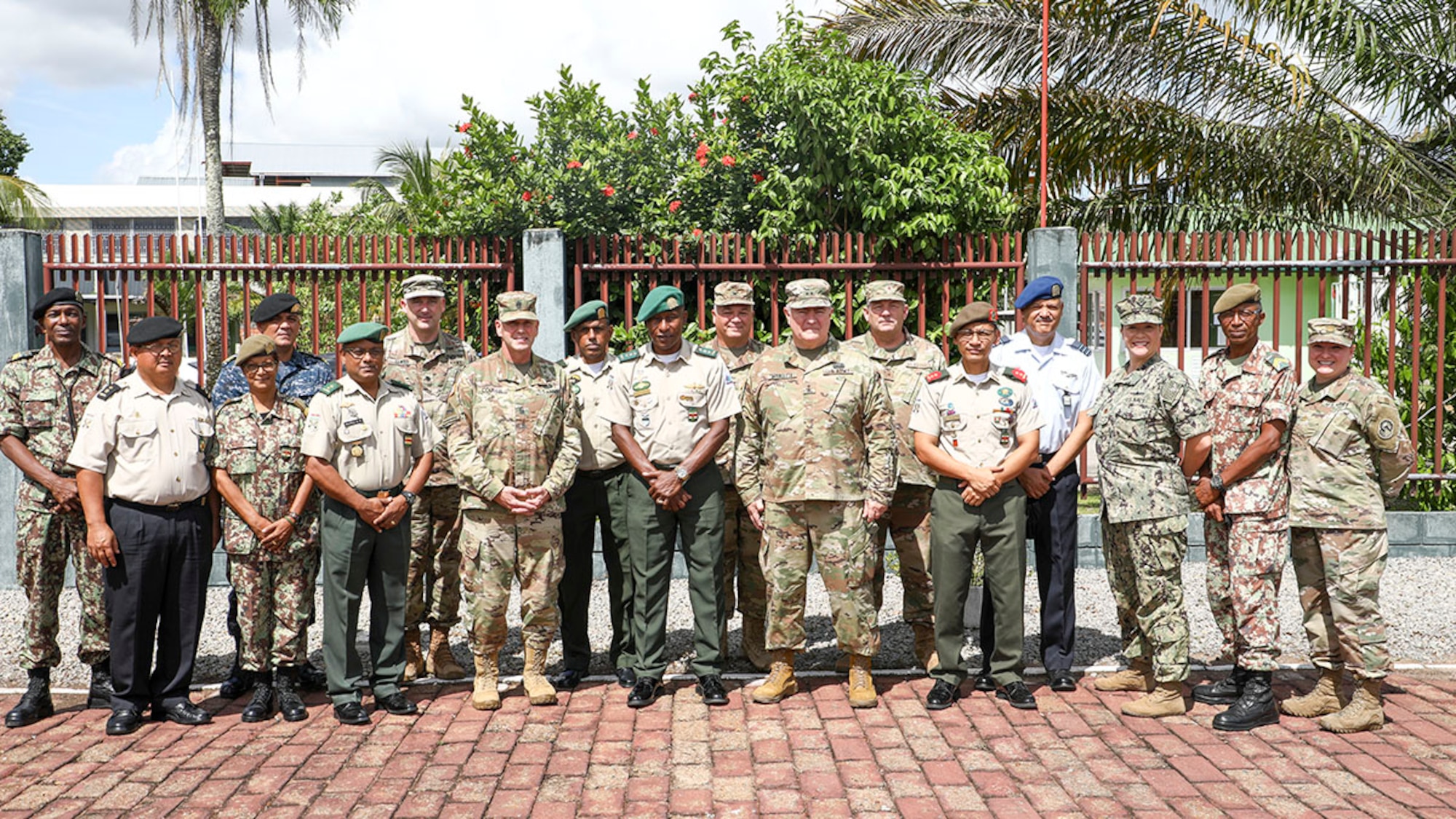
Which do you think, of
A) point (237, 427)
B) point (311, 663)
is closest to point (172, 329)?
point (237, 427)

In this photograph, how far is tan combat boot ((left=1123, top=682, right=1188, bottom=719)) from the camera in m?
4.62

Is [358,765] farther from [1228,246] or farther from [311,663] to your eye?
[1228,246]

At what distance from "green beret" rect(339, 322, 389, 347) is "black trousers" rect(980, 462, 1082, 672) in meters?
2.94

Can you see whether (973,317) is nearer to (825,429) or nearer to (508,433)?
(825,429)

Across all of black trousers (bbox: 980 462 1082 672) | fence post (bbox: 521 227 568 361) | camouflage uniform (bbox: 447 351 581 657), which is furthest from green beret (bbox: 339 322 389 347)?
black trousers (bbox: 980 462 1082 672)

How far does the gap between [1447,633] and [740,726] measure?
12.9 ft

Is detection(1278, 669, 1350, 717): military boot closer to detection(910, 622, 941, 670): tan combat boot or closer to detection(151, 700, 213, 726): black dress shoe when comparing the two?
detection(910, 622, 941, 670): tan combat boot

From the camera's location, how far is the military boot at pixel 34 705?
4652 mm

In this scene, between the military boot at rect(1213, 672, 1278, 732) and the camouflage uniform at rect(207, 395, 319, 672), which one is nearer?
the military boot at rect(1213, 672, 1278, 732)

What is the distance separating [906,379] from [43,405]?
3909mm

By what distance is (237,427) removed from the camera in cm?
471

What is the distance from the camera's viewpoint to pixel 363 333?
15.5ft

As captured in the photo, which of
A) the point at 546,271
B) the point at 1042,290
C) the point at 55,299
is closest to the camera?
the point at 55,299

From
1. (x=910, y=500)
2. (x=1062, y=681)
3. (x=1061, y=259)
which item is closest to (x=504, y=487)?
(x=910, y=500)
